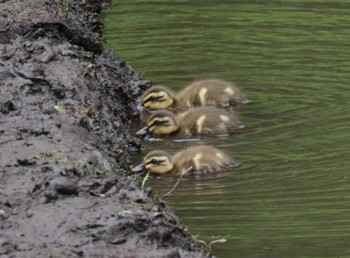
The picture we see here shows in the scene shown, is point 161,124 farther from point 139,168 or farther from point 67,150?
point 67,150

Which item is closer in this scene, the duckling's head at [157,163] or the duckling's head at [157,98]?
the duckling's head at [157,163]

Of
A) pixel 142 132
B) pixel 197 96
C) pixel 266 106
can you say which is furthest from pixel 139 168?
pixel 197 96

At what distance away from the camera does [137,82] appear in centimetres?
962

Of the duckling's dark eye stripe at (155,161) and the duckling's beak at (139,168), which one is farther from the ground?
the duckling's dark eye stripe at (155,161)

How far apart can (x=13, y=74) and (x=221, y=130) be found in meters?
1.97

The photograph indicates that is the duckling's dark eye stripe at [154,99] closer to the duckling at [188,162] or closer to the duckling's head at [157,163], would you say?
the duckling at [188,162]

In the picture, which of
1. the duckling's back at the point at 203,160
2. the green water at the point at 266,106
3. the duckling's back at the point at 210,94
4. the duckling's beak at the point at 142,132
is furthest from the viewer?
the duckling's back at the point at 210,94

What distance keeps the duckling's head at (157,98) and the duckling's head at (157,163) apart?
1480mm

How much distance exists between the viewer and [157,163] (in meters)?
7.50

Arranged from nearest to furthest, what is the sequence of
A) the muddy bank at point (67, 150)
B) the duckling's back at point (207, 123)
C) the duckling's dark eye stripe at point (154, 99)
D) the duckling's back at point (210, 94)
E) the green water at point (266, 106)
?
the muddy bank at point (67, 150), the green water at point (266, 106), the duckling's back at point (207, 123), the duckling's dark eye stripe at point (154, 99), the duckling's back at point (210, 94)

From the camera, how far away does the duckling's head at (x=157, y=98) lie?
910cm

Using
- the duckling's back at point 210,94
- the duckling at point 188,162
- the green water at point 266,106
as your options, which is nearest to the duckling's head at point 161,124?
the green water at point 266,106

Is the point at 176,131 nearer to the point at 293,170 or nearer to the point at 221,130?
the point at 221,130

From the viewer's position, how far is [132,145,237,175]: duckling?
7.45m
